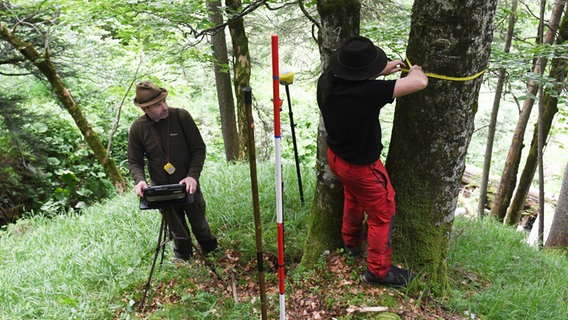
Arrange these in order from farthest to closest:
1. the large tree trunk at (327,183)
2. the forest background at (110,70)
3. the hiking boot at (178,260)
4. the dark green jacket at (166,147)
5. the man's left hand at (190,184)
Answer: the forest background at (110,70) < the hiking boot at (178,260) < the dark green jacket at (166,147) < the man's left hand at (190,184) < the large tree trunk at (327,183)

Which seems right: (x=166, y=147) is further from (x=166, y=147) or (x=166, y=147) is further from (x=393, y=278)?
(x=393, y=278)

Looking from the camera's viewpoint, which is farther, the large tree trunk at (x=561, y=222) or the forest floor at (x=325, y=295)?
the large tree trunk at (x=561, y=222)

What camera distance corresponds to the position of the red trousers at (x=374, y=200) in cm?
274

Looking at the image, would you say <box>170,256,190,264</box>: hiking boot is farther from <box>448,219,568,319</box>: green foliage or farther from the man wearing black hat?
<box>448,219,568,319</box>: green foliage

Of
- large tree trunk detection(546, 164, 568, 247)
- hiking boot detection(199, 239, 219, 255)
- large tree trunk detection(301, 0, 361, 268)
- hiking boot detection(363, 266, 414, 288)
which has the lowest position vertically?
large tree trunk detection(546, 164, 568, 247)

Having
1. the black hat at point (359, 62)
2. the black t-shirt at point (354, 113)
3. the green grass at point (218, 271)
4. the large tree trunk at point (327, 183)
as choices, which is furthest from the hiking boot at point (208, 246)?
the black hat at point (359, 62)

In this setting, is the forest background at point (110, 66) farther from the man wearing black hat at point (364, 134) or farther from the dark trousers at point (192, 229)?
the man wearing black hat at point (364, 134)

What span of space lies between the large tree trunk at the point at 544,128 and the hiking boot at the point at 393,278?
17.0ft

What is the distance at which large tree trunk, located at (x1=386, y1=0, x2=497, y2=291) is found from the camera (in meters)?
2.44

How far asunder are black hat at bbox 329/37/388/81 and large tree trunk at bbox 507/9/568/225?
17.3ft

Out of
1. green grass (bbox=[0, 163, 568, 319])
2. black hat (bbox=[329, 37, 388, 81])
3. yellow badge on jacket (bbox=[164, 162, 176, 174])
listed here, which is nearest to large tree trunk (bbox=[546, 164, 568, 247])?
green grass (bbox=[0, 163, 568, 319])

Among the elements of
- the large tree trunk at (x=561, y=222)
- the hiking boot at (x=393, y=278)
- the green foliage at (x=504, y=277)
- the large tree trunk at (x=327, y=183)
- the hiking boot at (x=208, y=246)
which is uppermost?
the large tree trunk at (x=327, y=183)

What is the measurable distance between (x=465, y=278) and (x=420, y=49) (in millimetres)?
2291

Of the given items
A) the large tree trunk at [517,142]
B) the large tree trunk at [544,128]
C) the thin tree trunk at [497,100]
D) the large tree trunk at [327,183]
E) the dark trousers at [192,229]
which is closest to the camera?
the large tree trunk at [327,183]
